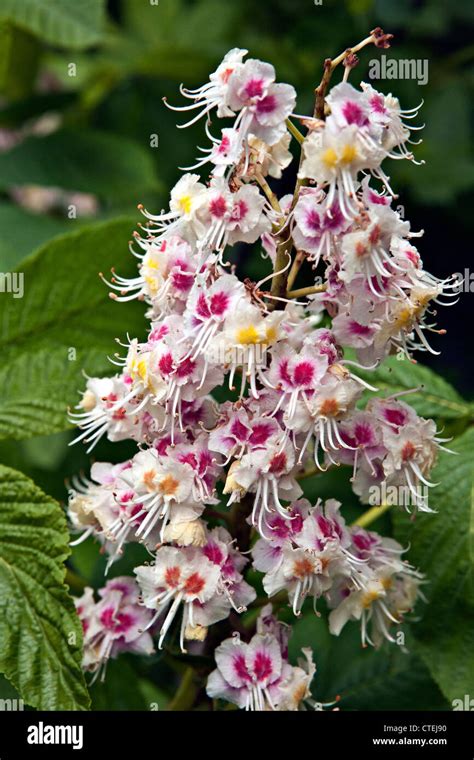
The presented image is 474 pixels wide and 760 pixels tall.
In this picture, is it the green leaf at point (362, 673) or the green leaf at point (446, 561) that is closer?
the green leaf at point (446, 561)

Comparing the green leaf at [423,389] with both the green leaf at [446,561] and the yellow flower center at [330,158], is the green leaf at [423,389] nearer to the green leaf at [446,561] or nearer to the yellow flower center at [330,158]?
the green leaf at [446,561]

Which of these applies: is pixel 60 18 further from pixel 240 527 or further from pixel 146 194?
pixel 240 527

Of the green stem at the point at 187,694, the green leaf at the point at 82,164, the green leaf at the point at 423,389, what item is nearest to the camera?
the green stem at the point at 187,694

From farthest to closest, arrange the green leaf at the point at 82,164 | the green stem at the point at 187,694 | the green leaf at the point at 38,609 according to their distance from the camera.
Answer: the green leaf at the point at 82,164
the green stem at the point at 187,694
the green leaf at the point at 38,609

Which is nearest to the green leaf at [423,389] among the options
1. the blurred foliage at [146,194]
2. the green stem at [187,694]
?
the blurred foliage at [146,194]

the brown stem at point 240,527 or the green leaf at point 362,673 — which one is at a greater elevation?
the brown stem at point 240,527

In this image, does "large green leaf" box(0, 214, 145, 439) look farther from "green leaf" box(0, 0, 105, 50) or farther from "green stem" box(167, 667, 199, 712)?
"green leaf" box(0, 0, 105, 50)

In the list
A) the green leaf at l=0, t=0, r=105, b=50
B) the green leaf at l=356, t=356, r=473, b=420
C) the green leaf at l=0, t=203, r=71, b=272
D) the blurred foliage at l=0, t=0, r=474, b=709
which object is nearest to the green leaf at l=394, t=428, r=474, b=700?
the blurred foliage at l=0, t=0, r=474, b=709
